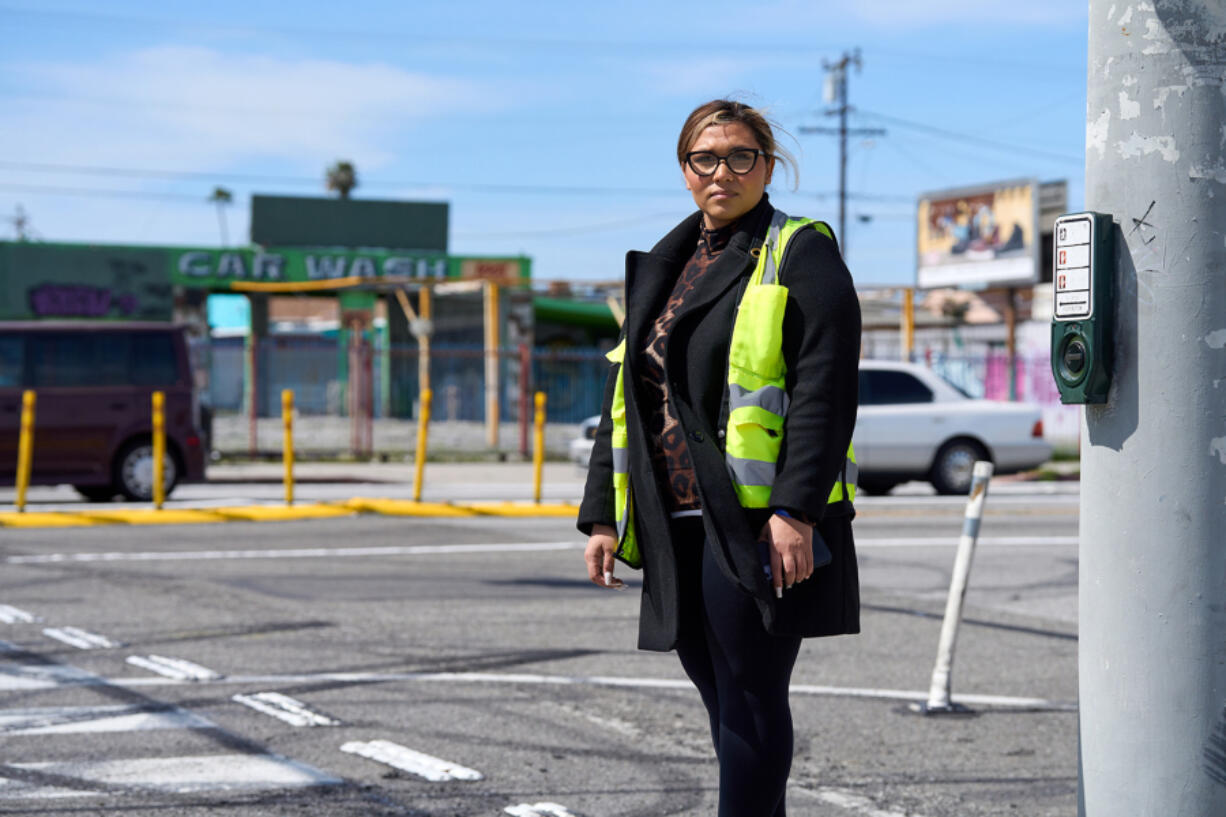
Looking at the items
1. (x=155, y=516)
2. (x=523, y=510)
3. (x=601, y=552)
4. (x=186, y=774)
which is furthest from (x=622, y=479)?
(x=523, y=510)

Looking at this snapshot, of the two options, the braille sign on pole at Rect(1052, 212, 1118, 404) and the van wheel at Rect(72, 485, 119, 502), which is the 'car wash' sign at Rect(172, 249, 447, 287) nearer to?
the van wheel at Rect(72, 485, 119, 502)

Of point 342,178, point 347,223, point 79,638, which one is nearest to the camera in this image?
point 79,638

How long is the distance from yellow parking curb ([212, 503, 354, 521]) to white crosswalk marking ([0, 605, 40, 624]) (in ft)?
17.3

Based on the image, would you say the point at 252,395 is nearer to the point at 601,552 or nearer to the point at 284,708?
the point at 284,708

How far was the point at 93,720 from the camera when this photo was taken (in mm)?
5633

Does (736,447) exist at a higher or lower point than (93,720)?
higher

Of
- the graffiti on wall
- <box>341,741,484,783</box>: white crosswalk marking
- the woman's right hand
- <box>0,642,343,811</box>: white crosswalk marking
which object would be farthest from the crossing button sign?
the graffiti on wall

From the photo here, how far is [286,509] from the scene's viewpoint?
45.9 ft

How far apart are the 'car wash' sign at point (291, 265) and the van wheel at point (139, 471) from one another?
19419mm

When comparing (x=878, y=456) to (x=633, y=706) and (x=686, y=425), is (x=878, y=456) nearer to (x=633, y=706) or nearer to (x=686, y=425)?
(x=633, y=706)

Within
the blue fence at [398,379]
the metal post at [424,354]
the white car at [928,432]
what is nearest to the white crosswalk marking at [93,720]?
the white car at [928,432]

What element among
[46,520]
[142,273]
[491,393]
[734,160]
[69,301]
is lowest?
[46,520]

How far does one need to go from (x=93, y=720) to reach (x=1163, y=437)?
162 inches

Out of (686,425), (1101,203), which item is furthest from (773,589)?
(1101,203)
